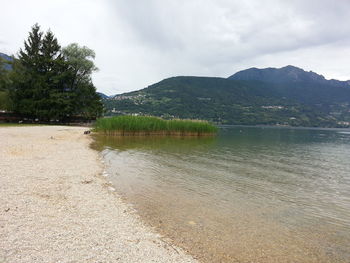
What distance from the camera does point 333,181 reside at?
42.3 ft

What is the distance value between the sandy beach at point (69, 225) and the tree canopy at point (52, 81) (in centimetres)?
4212

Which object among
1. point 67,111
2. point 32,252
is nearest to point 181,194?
point 32,252

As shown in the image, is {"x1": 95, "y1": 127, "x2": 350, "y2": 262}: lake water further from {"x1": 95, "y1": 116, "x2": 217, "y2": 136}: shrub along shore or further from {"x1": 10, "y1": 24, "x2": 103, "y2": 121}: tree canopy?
{"x1": 10, "y1": 24, "x2": 103, "y2": 121}: tree canopy

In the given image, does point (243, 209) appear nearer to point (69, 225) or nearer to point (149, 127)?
point (69, 225)

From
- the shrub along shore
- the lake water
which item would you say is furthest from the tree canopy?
the lake water

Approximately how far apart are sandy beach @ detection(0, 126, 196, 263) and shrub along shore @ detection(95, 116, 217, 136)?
77.6 ft

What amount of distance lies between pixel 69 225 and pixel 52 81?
5102cm

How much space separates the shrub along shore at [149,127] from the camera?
3312 cm

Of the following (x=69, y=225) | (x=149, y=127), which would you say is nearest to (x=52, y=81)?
(x=149, y=127)

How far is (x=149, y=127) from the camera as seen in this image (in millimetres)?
35750

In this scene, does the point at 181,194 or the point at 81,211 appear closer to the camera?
the point at 81,211

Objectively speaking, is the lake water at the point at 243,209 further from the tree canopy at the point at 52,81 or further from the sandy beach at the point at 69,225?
the tree canopy at the point at 52,81

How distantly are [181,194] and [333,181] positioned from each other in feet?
31.0

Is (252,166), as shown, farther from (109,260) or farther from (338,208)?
(109,260)
